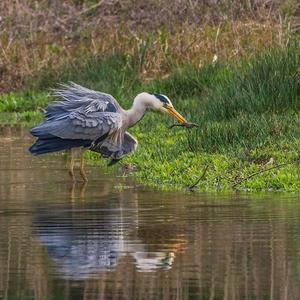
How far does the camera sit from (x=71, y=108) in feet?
42.9

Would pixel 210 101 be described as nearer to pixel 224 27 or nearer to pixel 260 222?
pixel 224 27

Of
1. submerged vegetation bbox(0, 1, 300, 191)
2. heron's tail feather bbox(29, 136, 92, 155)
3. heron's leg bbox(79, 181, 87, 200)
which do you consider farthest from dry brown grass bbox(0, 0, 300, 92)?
heron's leg bbox(79, 181, 87, 200)

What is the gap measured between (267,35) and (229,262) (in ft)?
39.4

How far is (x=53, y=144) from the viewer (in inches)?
503

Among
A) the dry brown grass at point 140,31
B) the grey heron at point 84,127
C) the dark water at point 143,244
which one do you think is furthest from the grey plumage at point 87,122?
the dry brown grass at point 140,31

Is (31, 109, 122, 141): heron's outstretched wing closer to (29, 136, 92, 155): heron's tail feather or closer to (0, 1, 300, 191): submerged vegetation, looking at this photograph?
(29, 136, 92, 155): heron's tail feather

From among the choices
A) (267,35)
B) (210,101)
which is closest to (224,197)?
(210,101)

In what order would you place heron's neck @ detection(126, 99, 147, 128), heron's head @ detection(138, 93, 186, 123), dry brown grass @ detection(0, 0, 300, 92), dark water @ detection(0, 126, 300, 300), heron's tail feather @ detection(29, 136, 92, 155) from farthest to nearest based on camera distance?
dry brown grass @ detection(0, 0, 300, 92) < heron's head @ detection(138, 93, 186, 123) < heron's neck @ detection(126, 99, 147, 128) < heron's tail feather @ detection(29, 136, 92, 155) < dark water @ detection(0, 126, 300, 300)

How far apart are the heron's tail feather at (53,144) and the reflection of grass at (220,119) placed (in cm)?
66

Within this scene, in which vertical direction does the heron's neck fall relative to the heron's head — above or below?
below

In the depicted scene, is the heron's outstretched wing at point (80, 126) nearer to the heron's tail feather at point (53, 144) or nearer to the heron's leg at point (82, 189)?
the heron's tail feather at point (53, 144)

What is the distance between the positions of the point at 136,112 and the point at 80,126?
1035 mm

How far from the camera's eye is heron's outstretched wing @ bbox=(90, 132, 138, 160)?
1294 centimetres

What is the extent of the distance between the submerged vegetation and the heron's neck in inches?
15.5
